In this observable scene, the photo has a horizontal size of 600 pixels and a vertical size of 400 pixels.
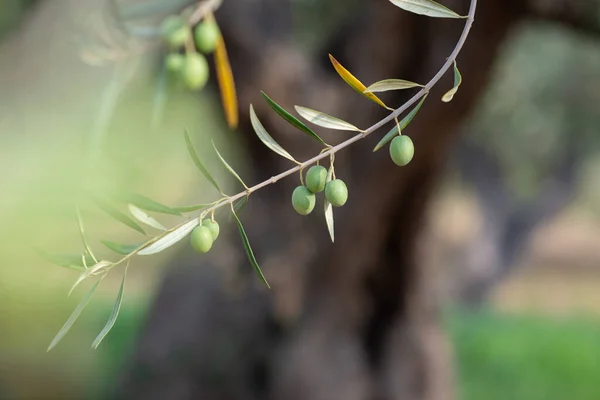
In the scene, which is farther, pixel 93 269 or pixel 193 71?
pixel 193 71

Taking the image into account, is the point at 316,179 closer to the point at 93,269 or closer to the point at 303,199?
the point at 303,199

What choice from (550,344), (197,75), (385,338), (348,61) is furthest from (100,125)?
(550,344)

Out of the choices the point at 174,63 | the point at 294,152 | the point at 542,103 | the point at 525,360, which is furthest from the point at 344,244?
the point at 542,103

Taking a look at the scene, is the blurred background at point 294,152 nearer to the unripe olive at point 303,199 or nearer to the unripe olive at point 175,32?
the unripe olive at point 175,32

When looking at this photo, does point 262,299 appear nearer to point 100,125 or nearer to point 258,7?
point 258,7

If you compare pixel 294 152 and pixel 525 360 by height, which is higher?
pixel 294 152

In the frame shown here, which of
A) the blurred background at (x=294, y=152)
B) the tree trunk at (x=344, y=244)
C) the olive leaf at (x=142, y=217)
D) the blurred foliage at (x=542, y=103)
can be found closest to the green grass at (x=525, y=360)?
the blurred background at (x=294, y=152)
